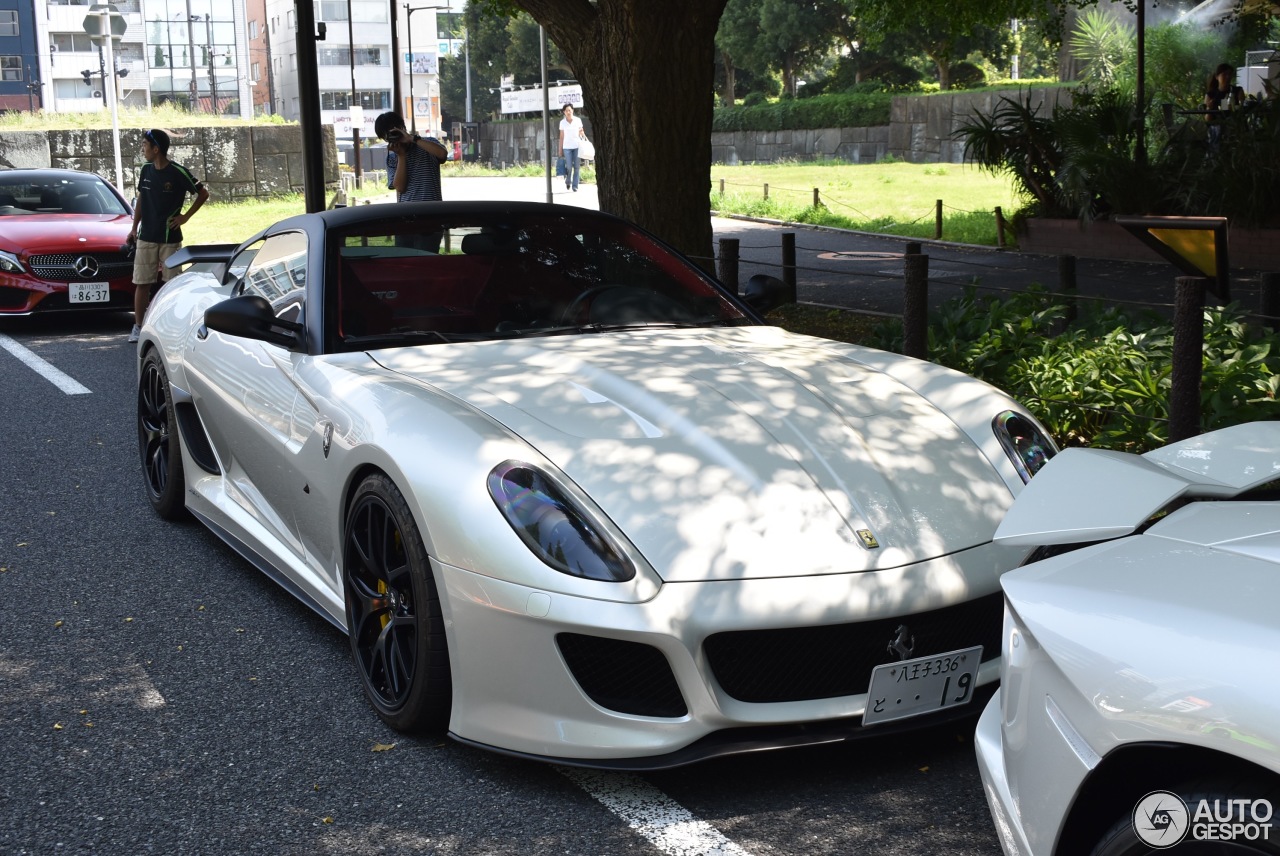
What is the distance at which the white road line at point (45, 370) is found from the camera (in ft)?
30.4

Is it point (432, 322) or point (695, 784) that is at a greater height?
point (432, 322)

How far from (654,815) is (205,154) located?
2843 centimetres

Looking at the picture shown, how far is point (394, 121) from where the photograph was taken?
12023 mm

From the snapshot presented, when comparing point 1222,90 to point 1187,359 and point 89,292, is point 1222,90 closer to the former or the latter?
point 89,292

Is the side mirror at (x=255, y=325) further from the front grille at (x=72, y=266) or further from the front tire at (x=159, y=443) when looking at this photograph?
the front grille at (x=72, y=266)

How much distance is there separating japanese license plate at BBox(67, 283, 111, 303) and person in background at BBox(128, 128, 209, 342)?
2.85 feet

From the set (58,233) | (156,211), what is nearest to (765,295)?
(156,211)

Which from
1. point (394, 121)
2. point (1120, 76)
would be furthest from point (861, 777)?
point (1120, 76)

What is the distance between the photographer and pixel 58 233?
40.6ft

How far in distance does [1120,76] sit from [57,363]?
92.4ft

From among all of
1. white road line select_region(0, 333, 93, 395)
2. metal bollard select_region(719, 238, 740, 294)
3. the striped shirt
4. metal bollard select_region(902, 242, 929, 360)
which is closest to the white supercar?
metal bollard select_region(902, 242, 929, 360)

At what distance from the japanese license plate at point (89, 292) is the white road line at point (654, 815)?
1005 cm

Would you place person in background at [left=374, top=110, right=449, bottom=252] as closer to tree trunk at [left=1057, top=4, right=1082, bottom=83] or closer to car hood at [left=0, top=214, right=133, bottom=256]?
car hood at [left=0, top=214, right=133, bottom=256]

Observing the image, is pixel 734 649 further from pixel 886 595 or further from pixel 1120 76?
pixel 1120 76
